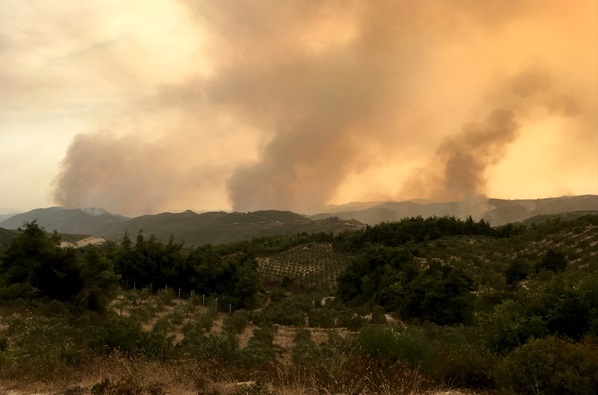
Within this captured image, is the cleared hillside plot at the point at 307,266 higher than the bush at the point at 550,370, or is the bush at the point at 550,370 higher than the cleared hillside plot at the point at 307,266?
the bush at the point at 550,370

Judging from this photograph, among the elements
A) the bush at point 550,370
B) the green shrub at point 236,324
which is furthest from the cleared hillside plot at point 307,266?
the bush at point 550,370

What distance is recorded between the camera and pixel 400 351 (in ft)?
26.4

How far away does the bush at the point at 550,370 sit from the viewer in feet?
18.5

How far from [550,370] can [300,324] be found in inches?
843

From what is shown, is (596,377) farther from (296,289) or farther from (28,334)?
(296,289)

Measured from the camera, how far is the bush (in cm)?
564

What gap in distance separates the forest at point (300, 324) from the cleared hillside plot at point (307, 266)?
573 centimetres

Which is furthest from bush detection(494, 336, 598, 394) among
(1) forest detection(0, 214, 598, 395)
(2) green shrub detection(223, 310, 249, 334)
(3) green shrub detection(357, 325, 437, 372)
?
(2) green shrub detection(223, 310, 249, 334)

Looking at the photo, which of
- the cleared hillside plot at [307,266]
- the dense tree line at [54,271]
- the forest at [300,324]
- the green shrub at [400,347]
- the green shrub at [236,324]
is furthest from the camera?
the cleared hillside plot at [307,266]

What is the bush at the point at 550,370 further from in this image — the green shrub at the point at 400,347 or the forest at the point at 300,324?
the green shrub at the point at 400,347

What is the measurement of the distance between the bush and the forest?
2 centimetres

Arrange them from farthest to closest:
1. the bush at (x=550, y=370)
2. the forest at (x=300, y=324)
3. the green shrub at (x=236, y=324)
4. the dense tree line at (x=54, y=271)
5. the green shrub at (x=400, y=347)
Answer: the dense tree line at (x=54, y=271) < the green shrub at (x=236, y=324) < the green shrub at (x=400, y=347) < the forest at (x=300, y=324) < the bush at (x=550, y=370)

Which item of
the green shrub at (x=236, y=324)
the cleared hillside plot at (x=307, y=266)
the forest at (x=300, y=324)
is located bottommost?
the cleared hillside plot at (x=307, y=266)

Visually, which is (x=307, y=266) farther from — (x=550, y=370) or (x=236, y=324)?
(x=550, y=370)
